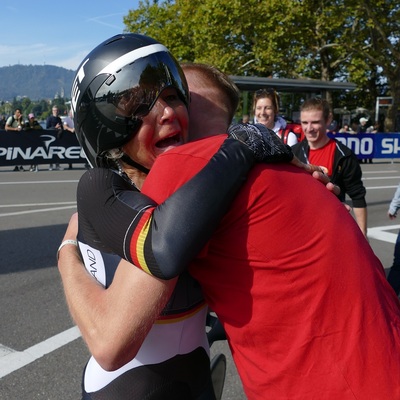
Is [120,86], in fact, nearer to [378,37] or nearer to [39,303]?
[39,303]

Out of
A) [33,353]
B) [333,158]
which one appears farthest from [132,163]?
[333,158]

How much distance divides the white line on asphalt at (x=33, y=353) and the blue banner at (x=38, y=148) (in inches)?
455

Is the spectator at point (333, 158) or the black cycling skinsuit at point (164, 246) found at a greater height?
the black cycling skinsuit at point (164, 246)

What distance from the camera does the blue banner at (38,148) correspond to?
14.9m


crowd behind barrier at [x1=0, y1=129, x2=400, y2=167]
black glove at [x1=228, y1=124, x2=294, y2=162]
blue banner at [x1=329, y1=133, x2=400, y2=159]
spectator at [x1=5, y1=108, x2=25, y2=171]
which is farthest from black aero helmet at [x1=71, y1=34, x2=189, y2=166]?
blue banner at [x1=329, y1=133, x2=400, y2=159]

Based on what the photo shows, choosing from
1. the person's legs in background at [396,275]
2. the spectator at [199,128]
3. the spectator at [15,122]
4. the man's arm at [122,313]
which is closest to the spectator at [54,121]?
the spectator at [15,122]

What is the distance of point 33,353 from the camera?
12.0ft

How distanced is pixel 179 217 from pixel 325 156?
4002 millimetres

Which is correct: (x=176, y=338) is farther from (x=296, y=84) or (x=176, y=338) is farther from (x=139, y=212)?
(x=296, y=84)

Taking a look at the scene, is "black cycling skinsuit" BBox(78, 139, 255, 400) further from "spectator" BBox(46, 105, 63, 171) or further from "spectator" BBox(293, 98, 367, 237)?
"spectator" BBox(46, 105, 63, 171)

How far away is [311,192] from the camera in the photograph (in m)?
1.14

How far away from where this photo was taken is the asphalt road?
3318 mm

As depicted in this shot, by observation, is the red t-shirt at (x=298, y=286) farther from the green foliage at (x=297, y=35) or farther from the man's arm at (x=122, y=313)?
the green foliage at (x=297, y=35)

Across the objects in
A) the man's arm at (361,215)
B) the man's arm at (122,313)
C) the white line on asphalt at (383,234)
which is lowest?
the white line on asphalt at (383,234)
